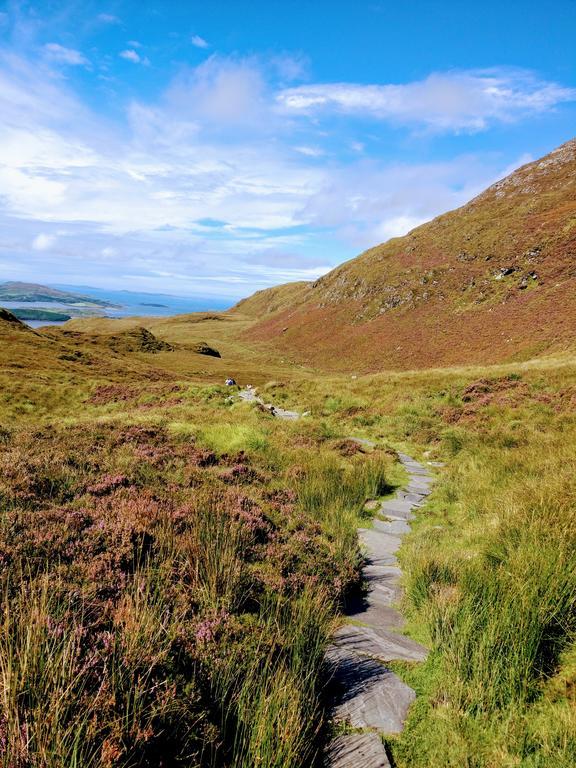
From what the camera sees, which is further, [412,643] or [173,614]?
[412,643]

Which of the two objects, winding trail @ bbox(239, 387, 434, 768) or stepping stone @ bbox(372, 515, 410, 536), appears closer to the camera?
winding trail @ bbox(239, 387, 434, 768)

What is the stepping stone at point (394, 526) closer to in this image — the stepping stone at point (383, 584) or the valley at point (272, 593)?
the valley at point (272, 593)

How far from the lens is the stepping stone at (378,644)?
4023 mm

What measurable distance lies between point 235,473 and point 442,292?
60.8 meters

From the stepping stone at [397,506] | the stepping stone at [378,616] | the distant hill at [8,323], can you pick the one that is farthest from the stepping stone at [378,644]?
the distant hill at [8,323]

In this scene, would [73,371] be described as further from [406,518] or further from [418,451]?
[406,518]

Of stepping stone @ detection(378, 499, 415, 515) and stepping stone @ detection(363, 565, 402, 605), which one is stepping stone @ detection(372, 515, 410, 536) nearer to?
stepping stone @ detection(378, 499, 415, 515)

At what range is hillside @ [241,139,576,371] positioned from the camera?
46.4 meters

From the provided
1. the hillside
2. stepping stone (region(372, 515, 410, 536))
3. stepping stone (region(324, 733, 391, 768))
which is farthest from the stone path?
the hillside

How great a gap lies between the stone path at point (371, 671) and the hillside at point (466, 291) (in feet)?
124

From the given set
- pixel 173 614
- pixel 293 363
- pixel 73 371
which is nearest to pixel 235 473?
pixel 173 614

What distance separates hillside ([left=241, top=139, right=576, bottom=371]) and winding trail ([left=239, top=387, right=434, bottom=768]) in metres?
37.9

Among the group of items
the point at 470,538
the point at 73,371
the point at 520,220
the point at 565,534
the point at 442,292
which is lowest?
the point at 73,371

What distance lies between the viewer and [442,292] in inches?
2434
